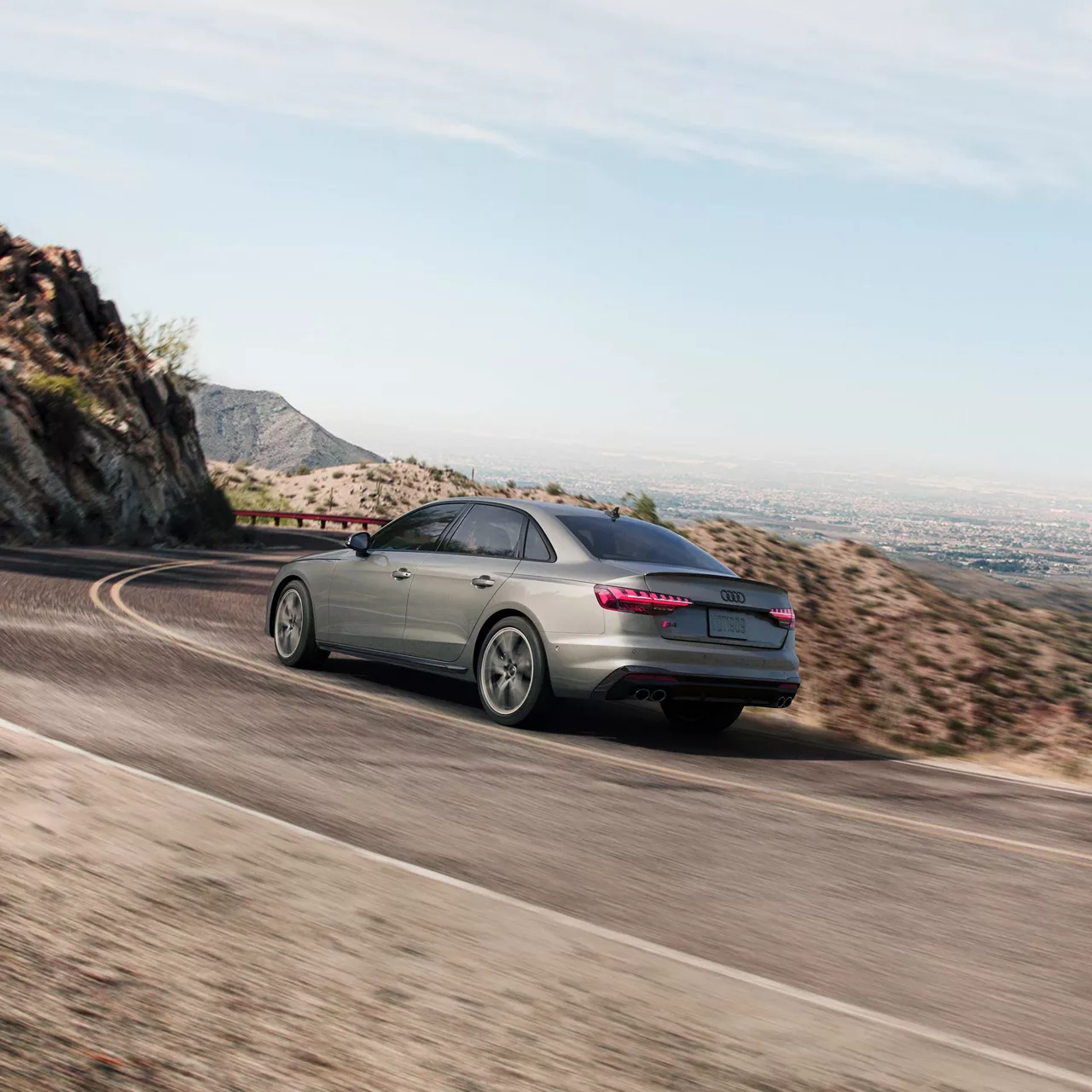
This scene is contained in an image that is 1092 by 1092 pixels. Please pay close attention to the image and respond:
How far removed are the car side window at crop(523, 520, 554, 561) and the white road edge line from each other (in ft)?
11.9

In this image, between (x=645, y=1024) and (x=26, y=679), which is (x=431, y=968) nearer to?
(x=645, y=1024)

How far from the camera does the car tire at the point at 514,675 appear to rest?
29.3 feet

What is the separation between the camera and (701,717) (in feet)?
33.4

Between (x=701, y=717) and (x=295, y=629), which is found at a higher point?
(x=295, y=629)

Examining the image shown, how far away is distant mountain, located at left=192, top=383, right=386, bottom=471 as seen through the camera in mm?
145375

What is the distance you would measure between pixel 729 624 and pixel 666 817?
262cm

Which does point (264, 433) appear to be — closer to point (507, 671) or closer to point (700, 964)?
point (507, 671)

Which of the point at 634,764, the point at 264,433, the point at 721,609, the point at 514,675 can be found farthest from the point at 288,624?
the point at 264,433

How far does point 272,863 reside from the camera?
16.4 feet

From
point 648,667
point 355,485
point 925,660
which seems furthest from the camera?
point 355,485

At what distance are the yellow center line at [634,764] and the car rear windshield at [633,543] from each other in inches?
54.5

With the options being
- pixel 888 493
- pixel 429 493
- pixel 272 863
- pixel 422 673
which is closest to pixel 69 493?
pixel 422 673

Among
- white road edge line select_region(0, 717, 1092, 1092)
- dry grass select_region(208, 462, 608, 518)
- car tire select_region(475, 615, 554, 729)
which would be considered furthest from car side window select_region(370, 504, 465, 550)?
dry grass select_region(208, 462, 608, 518)

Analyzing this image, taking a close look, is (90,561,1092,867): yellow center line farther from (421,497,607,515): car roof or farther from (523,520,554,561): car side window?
(421,497,607,515): car roof
